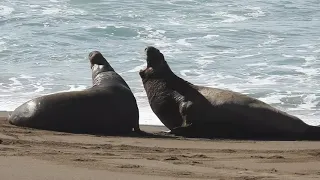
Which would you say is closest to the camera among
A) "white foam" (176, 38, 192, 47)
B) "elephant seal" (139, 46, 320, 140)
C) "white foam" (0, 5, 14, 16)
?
"elephant seal" (139, 46, 320, 140)

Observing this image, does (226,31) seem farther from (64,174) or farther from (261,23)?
(64,174)

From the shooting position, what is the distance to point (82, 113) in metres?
8.94

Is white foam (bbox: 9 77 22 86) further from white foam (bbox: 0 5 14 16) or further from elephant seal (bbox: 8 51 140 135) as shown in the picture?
white foam (bbox: 0 5 14 16)

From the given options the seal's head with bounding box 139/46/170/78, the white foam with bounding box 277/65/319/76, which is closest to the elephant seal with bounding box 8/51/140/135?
the seal's head with bounding box 139/46/170/78

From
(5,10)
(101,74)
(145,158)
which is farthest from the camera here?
(5,10)

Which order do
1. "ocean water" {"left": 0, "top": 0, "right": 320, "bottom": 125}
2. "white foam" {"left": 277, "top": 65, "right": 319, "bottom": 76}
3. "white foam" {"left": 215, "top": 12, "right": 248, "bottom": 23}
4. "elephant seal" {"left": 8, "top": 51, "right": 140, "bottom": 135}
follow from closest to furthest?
"elephant seal" {"left": 8, "top": 51, "right": 140, "bottom": 135} → "ocean water" {"left": 0, "top": 0, "right": 320, "bottom": 125} → "white foam" {"left": 277, "top": 65, "right": 319, "bottom": 76} → "white foam" {"left": 215, "top": 12, "right": 248, "bottom": 23}

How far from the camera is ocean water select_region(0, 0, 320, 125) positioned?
13.0 m

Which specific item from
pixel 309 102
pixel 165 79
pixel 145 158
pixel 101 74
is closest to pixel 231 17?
pixel 309 102

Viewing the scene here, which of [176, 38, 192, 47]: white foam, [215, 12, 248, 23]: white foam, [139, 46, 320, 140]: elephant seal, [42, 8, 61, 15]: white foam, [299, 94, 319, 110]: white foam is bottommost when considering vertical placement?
[139, 46, 320, 140]: elephant seal

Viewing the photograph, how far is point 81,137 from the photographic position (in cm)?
820

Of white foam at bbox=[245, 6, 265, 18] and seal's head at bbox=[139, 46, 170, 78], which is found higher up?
white foam at bbox=[245, 6, 265, 18]

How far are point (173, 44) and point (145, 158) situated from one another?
39.8 feet

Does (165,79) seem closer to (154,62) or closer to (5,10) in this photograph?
(154,62)

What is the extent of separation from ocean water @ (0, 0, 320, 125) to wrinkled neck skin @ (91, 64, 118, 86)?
91 cm
